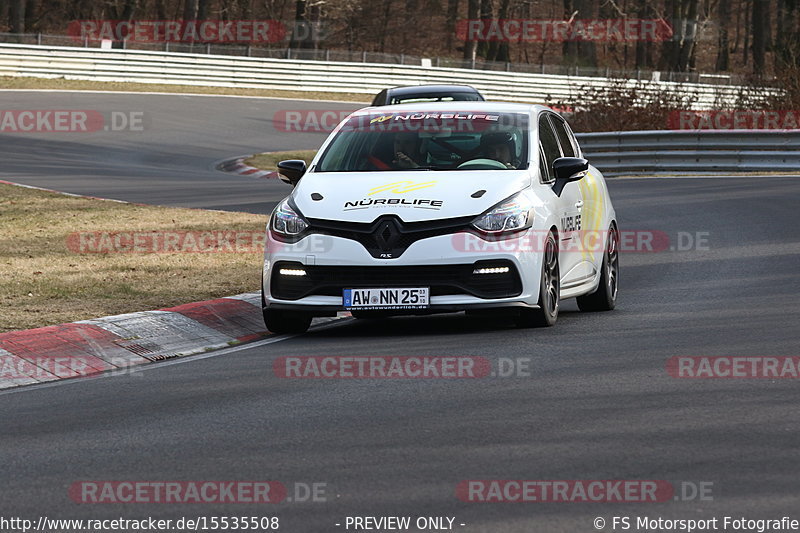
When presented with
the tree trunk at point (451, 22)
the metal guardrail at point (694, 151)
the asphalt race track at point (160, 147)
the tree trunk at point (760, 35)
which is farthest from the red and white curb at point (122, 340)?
the tree trunk at point (451, 22)

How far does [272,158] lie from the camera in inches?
1275

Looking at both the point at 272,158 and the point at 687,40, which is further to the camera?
the point at 687,40

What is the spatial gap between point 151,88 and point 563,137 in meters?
38.3

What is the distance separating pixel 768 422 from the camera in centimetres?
689

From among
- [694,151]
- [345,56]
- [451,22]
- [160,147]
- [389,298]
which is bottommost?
[160,147]

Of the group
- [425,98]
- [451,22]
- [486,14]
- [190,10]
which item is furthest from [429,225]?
[451,22]

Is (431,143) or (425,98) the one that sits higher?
(431,143)

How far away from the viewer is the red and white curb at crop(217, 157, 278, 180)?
97.7 ft

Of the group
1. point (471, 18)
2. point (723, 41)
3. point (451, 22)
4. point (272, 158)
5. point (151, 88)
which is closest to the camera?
point (272, 158)

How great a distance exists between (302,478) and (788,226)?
43.8 feet

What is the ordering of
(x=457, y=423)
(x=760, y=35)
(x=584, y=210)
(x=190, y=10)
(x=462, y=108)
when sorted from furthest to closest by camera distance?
(x=760, y=35) → (x=190, y=10) → (x=584, y=210) → (x=462, y=108) → (x=457, y=423)

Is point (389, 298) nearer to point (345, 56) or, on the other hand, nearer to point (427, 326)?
point (427, 326)

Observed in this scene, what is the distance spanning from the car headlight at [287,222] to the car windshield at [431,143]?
75 cm

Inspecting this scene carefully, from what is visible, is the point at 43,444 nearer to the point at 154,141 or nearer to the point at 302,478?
the point at 302,478
